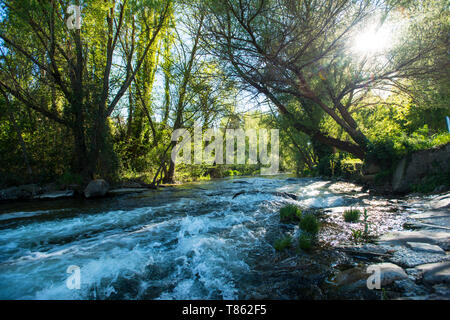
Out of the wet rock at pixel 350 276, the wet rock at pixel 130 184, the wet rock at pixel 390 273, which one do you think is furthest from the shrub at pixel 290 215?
the wet rock at pixel 130 184

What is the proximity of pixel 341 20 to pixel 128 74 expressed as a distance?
947 cm

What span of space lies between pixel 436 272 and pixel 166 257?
2.83 metres

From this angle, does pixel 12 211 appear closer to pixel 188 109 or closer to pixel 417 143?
pixel 188 109

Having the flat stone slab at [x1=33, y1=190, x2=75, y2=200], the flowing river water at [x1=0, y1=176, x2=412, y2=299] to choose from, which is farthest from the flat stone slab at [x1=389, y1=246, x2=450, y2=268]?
the flat stone slab at [x1=33, y1=190, x2=75, y2=200]

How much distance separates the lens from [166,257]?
2967 mm

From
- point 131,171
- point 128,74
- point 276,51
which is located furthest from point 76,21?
point 276,51

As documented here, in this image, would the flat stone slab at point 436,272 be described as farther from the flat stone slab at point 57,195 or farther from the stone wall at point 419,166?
the flat stone slab at point 57,195

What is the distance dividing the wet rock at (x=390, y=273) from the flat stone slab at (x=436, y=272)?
159 mm

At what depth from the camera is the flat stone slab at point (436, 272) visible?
1.85m

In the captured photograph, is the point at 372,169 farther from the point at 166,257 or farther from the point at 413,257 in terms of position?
the point at 166,257

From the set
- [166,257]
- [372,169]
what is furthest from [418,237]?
[372,169]

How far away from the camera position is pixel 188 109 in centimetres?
1190

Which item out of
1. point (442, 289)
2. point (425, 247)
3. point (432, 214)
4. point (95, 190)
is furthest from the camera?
point (95, 190)

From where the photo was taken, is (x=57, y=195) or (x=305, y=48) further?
(x=57, y=195)
